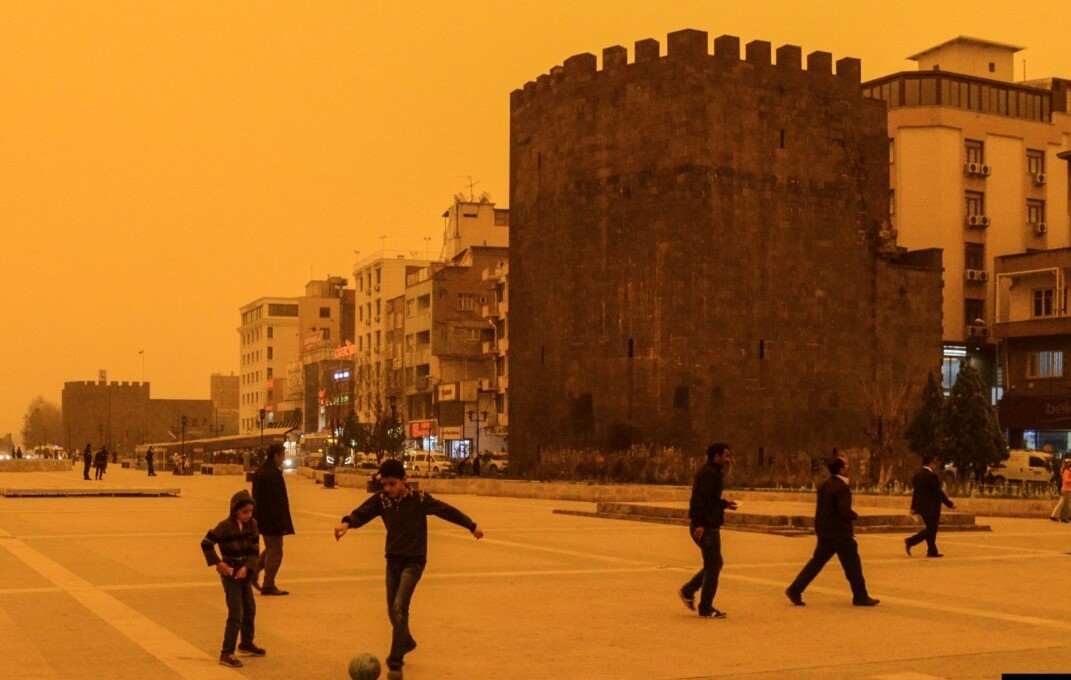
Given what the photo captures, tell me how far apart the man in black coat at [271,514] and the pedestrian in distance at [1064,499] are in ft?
53.9

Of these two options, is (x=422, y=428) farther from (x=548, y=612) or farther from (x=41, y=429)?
(x=41, y=429)

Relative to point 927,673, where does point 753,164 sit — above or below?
above

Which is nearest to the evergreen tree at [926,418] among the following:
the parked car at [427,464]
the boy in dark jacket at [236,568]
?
the parked car at [427,464]

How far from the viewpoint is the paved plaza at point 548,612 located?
9102 mm

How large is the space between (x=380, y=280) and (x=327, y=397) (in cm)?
1286

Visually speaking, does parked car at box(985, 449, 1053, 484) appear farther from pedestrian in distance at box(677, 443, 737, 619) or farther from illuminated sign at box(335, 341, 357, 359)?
illuminated sign at box(335, 341, 357, 359)

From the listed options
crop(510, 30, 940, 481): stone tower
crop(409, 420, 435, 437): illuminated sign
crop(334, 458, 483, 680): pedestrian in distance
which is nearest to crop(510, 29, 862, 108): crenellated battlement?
crop(510, 30, 940, 481): stone tower

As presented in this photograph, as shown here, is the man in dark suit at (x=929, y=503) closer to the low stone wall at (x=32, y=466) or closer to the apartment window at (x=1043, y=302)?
the apartment window at (x=1043, y=302)

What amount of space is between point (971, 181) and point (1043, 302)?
25.0 feet

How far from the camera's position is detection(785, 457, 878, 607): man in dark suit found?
40.2ft

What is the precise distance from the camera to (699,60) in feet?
129

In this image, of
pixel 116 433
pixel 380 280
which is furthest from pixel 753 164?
pixel 116 433

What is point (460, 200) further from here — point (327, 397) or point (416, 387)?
point (327, 397)

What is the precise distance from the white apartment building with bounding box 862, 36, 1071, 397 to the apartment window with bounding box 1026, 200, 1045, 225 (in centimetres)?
4
